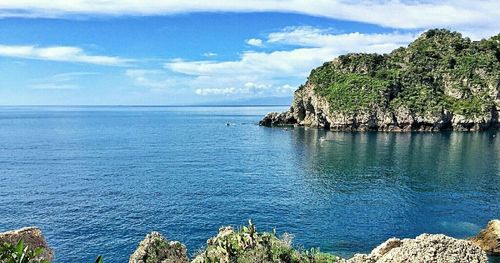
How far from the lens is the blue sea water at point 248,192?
191 ft

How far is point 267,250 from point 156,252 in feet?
32.6

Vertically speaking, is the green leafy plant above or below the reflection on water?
above

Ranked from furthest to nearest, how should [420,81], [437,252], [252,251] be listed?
[420,81]
[252,251]
[437,252]

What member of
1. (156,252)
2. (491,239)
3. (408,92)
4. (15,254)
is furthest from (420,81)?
(15,254)

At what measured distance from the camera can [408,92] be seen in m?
176

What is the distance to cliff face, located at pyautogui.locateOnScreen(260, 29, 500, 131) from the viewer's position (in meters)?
166

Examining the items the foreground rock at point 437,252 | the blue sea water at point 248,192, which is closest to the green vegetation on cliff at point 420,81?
the blue sea water at point 248,192

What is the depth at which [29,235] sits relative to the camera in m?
31.4

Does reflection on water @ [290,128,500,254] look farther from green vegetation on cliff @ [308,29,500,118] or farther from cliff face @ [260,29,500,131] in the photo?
green vegetation on cliff @ [308,29,500,118]

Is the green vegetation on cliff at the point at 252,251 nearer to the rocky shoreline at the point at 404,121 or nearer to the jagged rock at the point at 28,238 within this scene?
the jagged rock at the point at 28,238

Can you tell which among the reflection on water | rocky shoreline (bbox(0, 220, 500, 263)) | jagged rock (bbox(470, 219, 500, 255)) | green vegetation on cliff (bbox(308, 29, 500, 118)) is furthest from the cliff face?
rocky shoreline (bbox(0, 220, 500, 263))

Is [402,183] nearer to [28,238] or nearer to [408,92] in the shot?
Result: [28,238]

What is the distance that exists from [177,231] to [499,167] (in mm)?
75437

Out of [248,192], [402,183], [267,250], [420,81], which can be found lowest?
[248,192]
